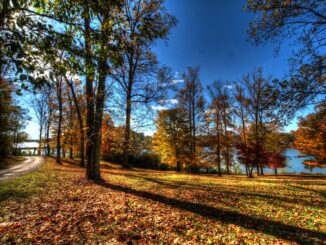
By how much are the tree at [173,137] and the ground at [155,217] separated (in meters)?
13.4

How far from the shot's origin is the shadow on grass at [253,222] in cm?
359

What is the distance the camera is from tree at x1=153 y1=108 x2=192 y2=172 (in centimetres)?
2023

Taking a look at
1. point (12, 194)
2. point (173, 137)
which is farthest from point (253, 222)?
point (173, 137)

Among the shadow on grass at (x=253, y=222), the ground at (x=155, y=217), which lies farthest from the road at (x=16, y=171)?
the shadow on grass at (x=253, y=222)

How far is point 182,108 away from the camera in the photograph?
789 inches

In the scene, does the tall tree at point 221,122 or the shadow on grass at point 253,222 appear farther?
the tall tree at point 221,122

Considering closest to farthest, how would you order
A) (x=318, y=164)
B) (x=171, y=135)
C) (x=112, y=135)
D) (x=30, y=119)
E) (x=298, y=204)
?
(x=298, y=204)
(x=112, y=135)
(x=318, y=164)
(x=171, y=135)
(x=30, y=119)

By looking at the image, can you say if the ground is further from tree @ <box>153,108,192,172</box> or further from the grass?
→ tree @ <box>153,108,192,172</box>

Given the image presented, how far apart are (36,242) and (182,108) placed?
17923 mm

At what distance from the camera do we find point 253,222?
4293 mm

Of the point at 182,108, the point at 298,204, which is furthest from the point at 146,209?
the point at 182,108

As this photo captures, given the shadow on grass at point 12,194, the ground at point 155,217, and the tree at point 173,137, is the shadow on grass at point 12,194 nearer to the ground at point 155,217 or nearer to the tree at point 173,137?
the ground at point 155,217

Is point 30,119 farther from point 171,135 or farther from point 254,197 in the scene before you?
point 254,197

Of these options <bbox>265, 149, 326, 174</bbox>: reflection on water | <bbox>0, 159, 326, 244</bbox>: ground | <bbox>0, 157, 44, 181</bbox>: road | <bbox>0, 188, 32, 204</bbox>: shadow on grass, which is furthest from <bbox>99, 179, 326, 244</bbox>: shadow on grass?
<bbox>265, 149, 326, 174</bbox>: reflection on water
